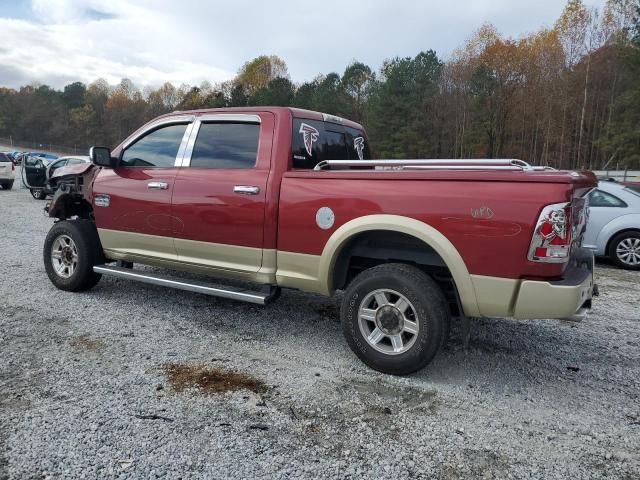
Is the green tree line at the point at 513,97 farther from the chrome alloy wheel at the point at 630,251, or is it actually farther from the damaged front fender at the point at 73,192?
the damaged front fender at the point at 73,192

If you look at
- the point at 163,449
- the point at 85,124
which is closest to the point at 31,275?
the point at 163,449

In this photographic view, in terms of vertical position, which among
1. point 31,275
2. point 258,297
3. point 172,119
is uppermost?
point 172,119

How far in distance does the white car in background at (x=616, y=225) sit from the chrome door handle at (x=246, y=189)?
20.7 feet

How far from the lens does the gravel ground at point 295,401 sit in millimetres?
2633

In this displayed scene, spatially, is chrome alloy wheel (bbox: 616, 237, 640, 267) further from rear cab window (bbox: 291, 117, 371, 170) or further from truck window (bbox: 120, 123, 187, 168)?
truck window (bbox: 120, 123, 187, 168)

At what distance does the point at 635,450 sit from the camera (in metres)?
2.83

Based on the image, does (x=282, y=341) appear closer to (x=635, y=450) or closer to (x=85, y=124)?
(x=635, y=450)

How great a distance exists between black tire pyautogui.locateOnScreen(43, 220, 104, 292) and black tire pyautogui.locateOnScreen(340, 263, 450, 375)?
124 inches

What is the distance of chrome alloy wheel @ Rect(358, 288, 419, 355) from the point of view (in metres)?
3.60

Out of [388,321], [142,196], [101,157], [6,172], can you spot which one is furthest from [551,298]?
[6,172]

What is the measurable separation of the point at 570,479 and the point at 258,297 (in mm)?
2509

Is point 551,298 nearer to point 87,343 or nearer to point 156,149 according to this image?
point 87,343

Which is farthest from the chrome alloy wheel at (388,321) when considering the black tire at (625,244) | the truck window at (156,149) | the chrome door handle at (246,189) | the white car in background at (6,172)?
the white car in background at (6,172)

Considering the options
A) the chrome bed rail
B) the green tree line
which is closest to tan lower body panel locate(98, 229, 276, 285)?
the chrome bed rail
